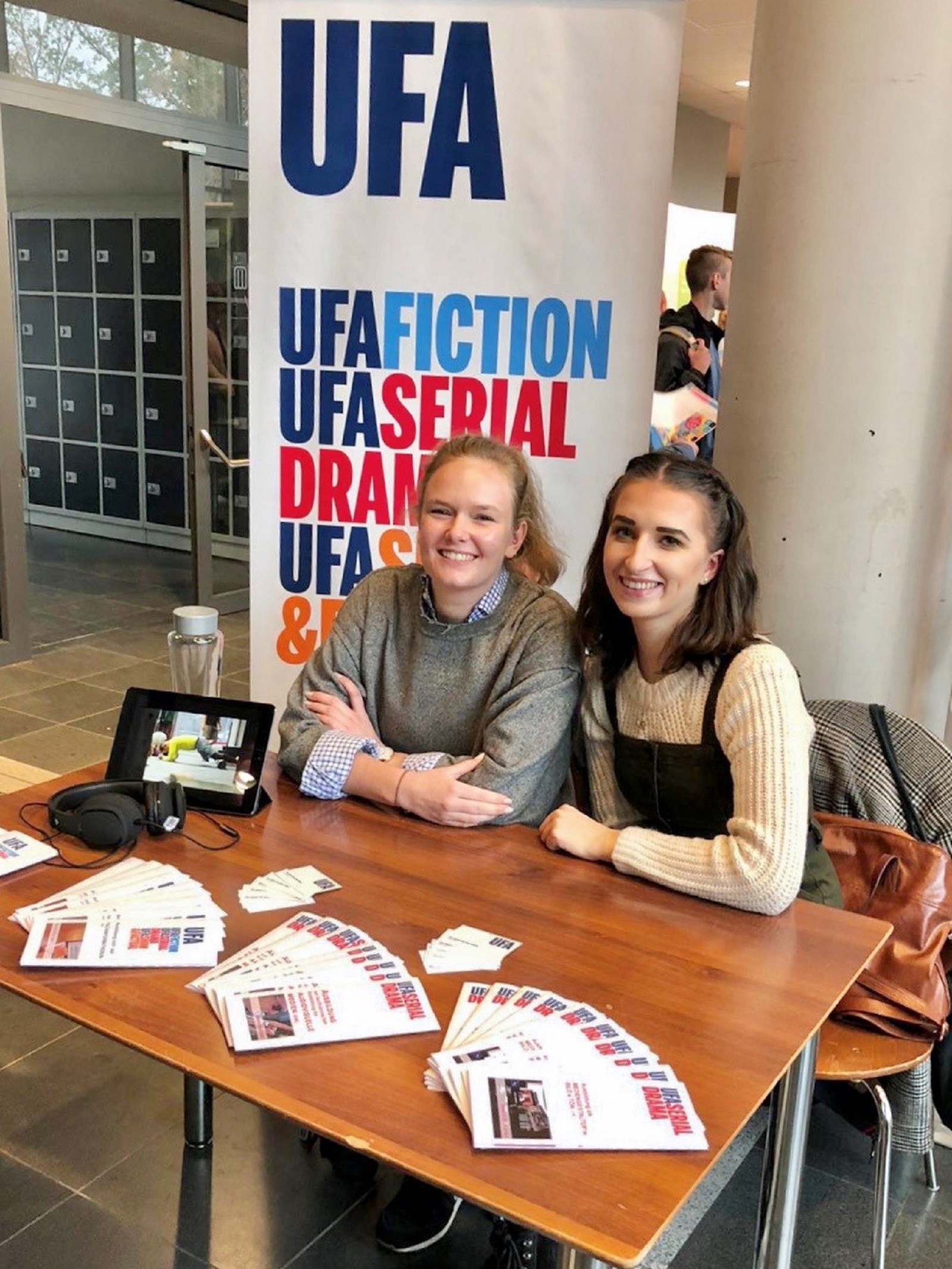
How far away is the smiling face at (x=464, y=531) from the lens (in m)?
1.85

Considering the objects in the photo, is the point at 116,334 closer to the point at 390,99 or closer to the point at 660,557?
the point at 390,99

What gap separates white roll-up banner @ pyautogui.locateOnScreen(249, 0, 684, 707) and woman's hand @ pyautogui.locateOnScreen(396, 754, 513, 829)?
1093 millimetres

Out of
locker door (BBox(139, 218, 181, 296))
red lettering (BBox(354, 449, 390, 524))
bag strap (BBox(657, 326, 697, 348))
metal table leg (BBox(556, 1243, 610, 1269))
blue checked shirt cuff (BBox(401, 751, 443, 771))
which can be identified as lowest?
metal table leg (BBox(556, 1243, 610, 1269))

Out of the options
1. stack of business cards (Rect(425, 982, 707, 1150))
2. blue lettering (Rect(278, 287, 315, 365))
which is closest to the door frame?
blue lettering (Rect(278, 287, 315, 365))

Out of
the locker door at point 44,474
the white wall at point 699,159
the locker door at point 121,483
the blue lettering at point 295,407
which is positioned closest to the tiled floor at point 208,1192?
the blue lettering at point 295,407

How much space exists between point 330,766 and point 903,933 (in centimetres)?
89

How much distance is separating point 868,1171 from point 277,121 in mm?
2535

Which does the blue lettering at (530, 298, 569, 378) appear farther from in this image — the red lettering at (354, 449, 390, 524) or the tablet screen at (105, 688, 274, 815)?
the tablet screen at (105, 688, 274, 815)

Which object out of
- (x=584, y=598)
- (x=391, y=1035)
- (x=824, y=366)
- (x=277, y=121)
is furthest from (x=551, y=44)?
(x=391, y=1035)

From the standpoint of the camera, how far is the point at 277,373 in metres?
2.79

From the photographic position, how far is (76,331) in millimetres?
7719

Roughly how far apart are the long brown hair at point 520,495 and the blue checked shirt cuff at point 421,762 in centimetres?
39

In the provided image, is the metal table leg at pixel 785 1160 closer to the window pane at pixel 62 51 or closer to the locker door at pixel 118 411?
the window pane at pixel 62 51

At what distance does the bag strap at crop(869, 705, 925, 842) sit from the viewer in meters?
1.89
